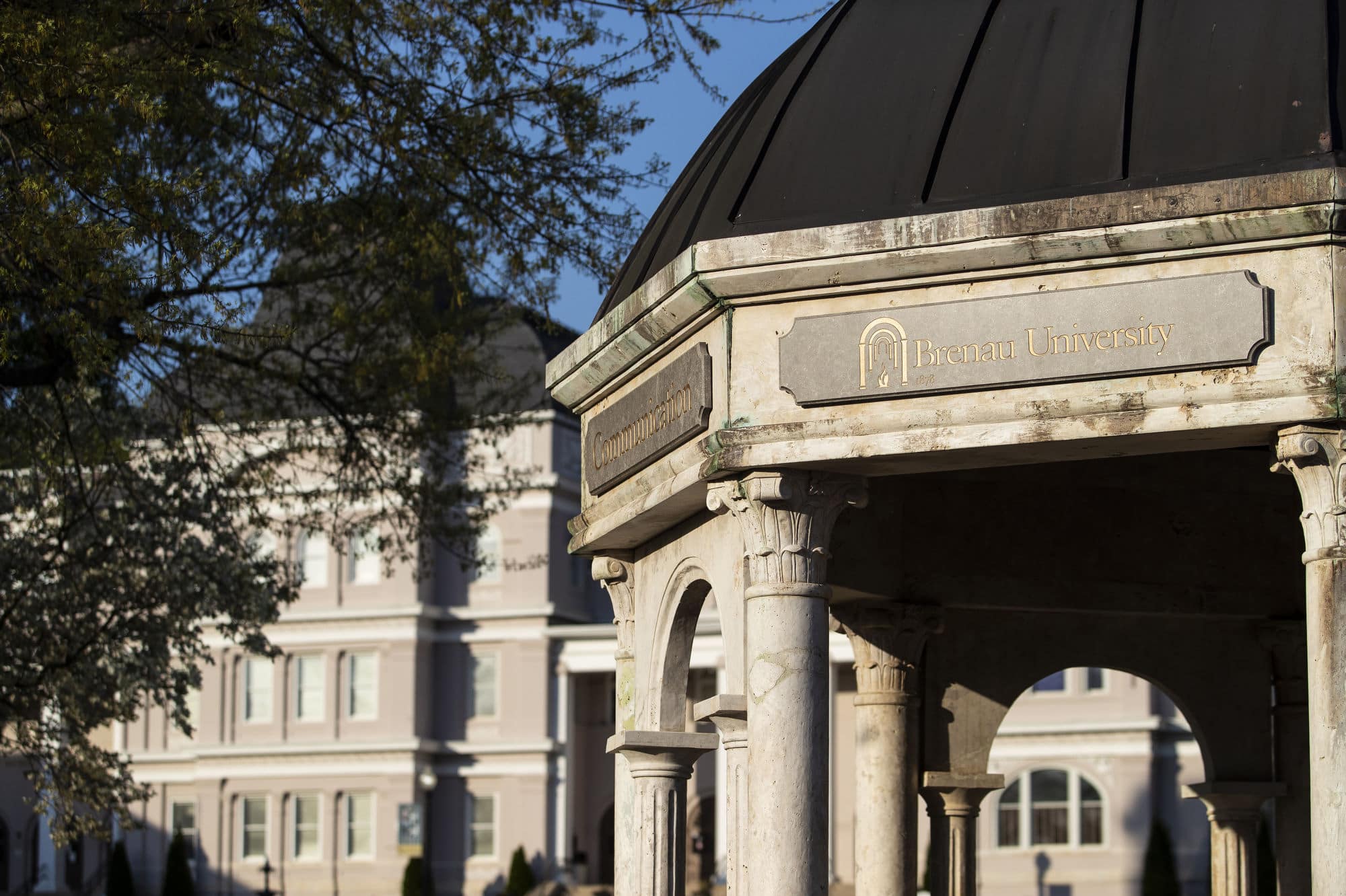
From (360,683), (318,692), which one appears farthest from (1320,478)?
(318,692)

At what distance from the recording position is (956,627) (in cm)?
1452

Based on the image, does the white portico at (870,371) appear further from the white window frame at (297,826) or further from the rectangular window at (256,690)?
the rectangular window at (256,690)

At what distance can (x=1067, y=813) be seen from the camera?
5344 centimetres

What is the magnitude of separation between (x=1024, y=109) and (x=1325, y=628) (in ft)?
8.67

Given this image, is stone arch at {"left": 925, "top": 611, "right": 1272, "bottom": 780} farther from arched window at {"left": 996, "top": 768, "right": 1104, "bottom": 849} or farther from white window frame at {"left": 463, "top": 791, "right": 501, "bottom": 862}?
white window frame at {"left": 463, "top": 791, "right": 501, "bottom": 862}

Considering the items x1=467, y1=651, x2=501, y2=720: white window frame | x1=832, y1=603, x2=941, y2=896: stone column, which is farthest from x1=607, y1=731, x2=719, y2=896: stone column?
x1=467, y1=651, x2=501, y2=720: white window frame

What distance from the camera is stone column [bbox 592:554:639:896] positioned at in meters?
11.1

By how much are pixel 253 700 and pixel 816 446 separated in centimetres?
5378

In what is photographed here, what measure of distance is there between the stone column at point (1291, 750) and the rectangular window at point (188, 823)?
49.9 meters

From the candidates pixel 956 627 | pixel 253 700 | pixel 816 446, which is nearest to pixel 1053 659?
pixel 956 627

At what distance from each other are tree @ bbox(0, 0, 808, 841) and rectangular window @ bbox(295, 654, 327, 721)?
38.5m

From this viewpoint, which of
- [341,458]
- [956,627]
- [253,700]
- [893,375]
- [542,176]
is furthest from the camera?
[253,700]

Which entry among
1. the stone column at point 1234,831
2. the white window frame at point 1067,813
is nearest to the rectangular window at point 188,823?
the white window frame at point 1067,813

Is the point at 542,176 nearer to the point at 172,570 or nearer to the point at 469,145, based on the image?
the point at 469,145
